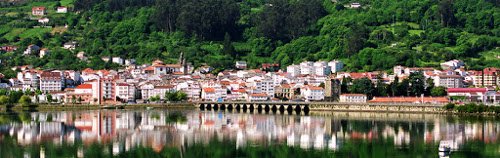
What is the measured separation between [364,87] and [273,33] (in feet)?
97.1

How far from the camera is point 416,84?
265ft

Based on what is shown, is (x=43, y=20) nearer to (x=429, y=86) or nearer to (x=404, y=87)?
(x=404, y=87)

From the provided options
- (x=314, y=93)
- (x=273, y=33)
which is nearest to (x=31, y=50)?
(x=273, y=33)

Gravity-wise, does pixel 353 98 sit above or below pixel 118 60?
below

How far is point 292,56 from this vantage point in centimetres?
10462

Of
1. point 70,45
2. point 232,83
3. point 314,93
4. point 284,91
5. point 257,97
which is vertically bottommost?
point 257,97

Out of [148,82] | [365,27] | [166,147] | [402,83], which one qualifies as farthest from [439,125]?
[365,27]

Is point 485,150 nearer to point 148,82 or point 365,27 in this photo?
point 148,82

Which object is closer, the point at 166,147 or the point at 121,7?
the point at 166,147

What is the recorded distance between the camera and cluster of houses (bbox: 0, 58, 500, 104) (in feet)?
274

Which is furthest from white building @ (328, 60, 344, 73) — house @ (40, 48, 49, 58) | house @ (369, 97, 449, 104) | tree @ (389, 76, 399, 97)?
house @ (40, 48, 49, 58)

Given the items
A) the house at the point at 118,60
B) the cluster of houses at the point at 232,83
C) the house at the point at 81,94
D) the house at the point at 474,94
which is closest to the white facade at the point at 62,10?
the house at the point at 118,60

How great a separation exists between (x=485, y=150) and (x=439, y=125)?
1267 centimetres

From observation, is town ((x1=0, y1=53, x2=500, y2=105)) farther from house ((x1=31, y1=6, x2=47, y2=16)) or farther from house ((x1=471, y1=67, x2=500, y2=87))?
house ((x1=31, y1=6, x2=47, y2=16))
